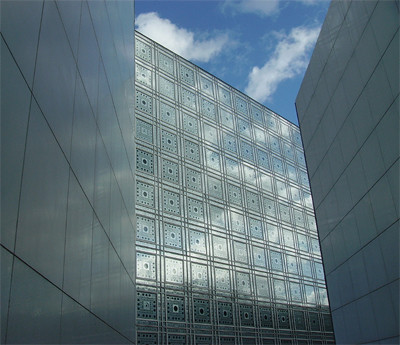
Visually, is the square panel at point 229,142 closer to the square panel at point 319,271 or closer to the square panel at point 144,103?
the square panel at point 144,103

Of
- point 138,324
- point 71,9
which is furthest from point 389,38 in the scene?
point 138,324

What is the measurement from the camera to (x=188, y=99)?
32.9 m

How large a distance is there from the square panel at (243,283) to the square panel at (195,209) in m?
4.83

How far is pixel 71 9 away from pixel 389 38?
9255mm

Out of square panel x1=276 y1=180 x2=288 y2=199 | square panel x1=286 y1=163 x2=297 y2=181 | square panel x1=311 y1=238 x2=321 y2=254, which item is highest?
square panel x1=286 y1=163 x2=297 y2=181

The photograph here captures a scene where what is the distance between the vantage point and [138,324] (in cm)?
2223

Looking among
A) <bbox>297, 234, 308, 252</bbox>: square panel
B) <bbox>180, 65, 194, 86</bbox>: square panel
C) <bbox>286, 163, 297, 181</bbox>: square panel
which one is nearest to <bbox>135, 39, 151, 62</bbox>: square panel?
<bbox>180, 65, 194, 86</bbox>: square panel

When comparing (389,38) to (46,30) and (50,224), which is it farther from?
(50,224)

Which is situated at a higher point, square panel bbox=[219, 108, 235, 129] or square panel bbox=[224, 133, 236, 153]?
square panel bbox=[219, 108, 235, 129]

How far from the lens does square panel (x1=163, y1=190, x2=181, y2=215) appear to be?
88.2ft

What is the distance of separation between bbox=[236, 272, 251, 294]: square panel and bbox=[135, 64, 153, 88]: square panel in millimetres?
15045

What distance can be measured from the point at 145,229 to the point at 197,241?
4251 mm

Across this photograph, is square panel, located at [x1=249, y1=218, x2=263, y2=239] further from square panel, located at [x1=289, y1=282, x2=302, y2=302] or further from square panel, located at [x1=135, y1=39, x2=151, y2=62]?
square panel, located at [x1=135, y1=39, x2=151, y2=62]

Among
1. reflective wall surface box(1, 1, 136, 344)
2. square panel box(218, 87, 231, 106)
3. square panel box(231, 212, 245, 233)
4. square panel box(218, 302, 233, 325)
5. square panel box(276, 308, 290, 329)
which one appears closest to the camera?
reflective wall surface box(1, 1, 136, 344)
